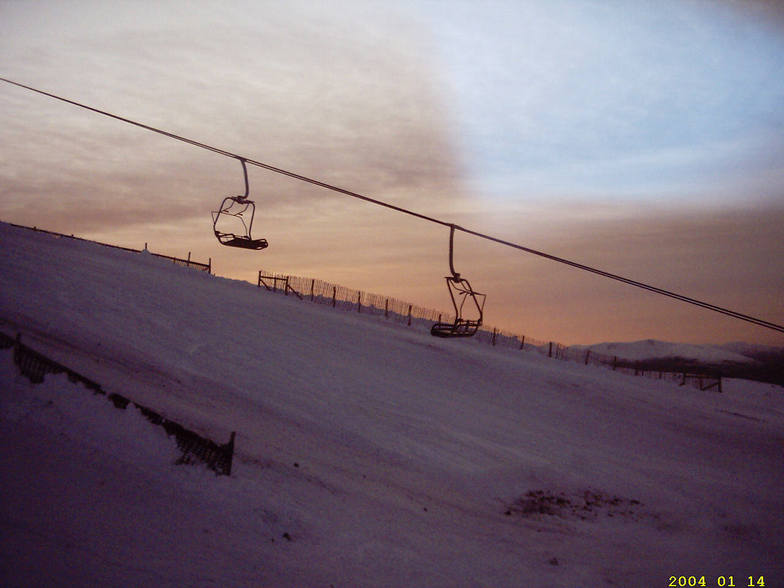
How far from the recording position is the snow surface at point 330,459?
38.1ft

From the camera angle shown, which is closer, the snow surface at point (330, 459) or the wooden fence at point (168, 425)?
the snow surface at point (330, 459)

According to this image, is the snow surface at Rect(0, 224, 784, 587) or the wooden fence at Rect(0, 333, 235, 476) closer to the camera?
the snow surface at Rect(0, 224, 784, 587)

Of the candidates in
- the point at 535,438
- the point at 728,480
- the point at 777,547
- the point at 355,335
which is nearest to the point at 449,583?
the point at 777,547

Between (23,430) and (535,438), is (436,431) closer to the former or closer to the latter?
(535,438)

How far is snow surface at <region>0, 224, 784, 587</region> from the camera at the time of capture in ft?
38.1

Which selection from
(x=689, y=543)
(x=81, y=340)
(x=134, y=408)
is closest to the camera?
(x=134, y=408)

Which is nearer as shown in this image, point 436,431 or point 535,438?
point 436,431

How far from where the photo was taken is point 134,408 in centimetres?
1485

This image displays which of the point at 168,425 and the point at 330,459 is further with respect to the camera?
the point at 330,459

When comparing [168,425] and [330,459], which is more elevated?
[168,425]

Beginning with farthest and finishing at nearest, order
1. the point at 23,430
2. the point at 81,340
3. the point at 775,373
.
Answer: the point at 775,373, the point at 81,340, the point at 23,430

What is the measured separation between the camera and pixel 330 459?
61.7 ft

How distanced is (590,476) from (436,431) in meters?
5.25

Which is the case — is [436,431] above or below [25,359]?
below
